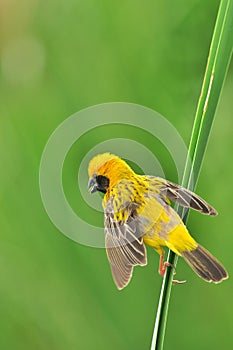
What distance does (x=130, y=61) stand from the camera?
742mm

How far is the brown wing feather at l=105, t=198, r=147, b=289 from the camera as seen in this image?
0.44 m

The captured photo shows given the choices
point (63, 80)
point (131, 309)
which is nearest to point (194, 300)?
point (131, 309)

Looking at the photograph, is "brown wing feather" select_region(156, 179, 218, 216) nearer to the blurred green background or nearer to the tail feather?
the tail feather

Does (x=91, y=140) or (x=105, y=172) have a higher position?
(x=91, y=140)

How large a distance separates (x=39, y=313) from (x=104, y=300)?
14 cm

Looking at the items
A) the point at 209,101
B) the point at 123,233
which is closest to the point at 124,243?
the point at 123,233

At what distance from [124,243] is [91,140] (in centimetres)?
22

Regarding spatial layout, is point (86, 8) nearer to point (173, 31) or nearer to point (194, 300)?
point (173, 31)

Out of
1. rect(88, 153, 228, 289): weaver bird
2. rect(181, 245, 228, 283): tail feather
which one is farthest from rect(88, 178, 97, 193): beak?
rect(181, 245, 228, 283): tail feather

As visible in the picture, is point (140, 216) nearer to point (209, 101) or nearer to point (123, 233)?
point (123, 233)

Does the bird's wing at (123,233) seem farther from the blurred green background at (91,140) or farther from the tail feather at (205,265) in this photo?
the blurred green background at (91,140)

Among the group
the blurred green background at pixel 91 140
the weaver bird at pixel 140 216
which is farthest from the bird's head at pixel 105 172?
the blurred green background at pixel 91 140

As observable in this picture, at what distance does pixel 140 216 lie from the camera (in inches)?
19.1

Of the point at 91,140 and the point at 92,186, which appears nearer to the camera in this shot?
the point at 92,186
